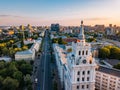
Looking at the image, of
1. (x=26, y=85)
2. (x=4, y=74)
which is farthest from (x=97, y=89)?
(x=4, y=74)

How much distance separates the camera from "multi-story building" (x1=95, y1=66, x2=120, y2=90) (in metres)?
55.0

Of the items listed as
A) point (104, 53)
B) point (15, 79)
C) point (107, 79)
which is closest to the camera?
point (107, 79)

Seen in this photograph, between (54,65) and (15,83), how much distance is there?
35.8 meters

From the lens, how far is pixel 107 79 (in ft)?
186

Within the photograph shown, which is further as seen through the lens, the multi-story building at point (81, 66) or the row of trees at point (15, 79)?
the row of trees at point (15, 79)

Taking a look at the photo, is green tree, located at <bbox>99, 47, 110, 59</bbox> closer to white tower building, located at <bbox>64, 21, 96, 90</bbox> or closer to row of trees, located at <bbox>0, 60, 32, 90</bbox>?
row of trees, located at <bbox>0, 60, 32, 90</bbox>

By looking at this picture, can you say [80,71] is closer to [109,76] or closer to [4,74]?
[109,76]

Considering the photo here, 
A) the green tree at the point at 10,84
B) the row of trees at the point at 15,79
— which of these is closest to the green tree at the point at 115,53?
the row of trees at the point at 15,79

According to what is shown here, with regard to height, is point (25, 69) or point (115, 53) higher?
point (115, 53)

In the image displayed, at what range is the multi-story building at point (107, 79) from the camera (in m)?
55.0

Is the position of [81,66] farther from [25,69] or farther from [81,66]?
[25,69]

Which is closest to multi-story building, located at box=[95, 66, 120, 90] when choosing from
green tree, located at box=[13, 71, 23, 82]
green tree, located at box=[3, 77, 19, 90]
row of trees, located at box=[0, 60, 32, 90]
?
row of trees, located at box=[0, 60, 32, 90]

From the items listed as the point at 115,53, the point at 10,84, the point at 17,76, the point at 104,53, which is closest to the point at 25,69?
the point at 17,76

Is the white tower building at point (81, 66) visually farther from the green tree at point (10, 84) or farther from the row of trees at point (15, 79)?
the green tree at point (10, 84)
